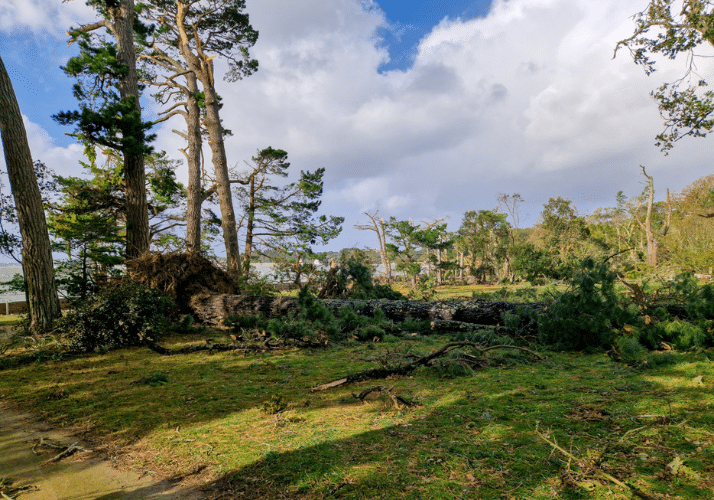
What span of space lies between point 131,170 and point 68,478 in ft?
29.2

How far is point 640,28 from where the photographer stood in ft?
38.7

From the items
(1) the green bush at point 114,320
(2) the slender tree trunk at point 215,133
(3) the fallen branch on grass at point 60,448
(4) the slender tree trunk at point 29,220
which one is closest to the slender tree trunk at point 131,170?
(4) the slender tree trunk at point 29,220

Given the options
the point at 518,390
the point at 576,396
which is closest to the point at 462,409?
the point at 518,390

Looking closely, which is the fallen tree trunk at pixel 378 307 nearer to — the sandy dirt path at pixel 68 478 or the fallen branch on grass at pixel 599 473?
the fallen branch on grass at pixel 599 473

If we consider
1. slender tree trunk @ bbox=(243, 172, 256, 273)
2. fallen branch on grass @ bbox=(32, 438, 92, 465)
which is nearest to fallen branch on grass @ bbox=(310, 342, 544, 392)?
fallen branch on grass @ bbox=(32, 438, 92, 465)

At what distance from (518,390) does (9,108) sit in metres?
10.2

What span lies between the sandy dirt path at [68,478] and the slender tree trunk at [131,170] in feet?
23.2

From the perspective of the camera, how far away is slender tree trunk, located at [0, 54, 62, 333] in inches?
279

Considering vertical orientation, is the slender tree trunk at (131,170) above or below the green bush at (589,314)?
above

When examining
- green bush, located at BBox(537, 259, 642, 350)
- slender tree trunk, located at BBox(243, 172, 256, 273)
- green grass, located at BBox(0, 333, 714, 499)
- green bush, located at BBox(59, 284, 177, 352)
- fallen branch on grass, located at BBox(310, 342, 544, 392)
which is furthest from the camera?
slender tree trunk, located at BBox(243, 172, 256, 273)

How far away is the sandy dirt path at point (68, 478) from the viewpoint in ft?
7.32

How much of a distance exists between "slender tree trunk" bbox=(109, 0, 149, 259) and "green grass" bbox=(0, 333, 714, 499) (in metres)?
5.01

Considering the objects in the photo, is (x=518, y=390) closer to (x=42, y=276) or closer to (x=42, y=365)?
(x=42, y=365)

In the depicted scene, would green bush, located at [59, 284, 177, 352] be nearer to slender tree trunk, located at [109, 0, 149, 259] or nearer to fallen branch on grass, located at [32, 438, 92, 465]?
slender tree trunk, located at [109, 0, 149, 259]
